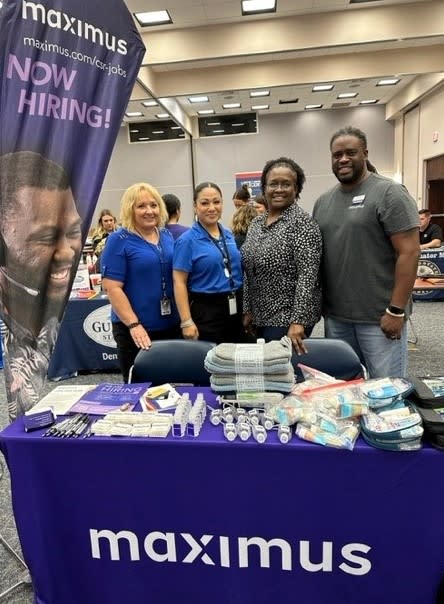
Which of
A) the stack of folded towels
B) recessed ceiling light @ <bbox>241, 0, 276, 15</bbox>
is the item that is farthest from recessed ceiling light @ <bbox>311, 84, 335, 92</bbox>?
the stack of folded towels

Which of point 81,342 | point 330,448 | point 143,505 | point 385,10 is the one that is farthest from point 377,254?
point 385,10

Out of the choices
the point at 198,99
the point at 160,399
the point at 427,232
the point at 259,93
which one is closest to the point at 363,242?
the point at 160,399

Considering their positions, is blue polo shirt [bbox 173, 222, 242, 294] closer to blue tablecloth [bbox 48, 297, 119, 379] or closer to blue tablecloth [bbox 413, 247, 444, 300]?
blue tablecloth [bbox 48, 297, 119, 379]

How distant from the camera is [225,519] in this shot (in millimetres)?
1196

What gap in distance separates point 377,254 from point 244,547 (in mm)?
1226

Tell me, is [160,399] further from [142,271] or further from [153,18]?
[153,18]

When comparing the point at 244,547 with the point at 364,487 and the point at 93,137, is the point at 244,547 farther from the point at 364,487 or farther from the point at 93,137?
the point at 93,137

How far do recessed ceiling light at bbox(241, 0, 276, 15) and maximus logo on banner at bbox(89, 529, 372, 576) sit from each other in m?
5.56

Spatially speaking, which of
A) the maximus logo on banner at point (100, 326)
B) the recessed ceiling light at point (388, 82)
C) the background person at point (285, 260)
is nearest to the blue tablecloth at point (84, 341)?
the maximus logo on banner at point (100, 326)

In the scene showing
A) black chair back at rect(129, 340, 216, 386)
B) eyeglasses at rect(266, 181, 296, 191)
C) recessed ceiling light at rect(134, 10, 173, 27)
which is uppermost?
recessed ceiling light at rect(134, 10, 173, 27)

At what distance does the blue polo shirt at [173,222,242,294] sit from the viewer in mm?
2055

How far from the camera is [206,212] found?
6.96 feet

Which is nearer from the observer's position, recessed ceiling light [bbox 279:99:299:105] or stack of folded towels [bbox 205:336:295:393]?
stack of folded towels [bbox 205:336:295:393]

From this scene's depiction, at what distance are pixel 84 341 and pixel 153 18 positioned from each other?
4.06 meters
